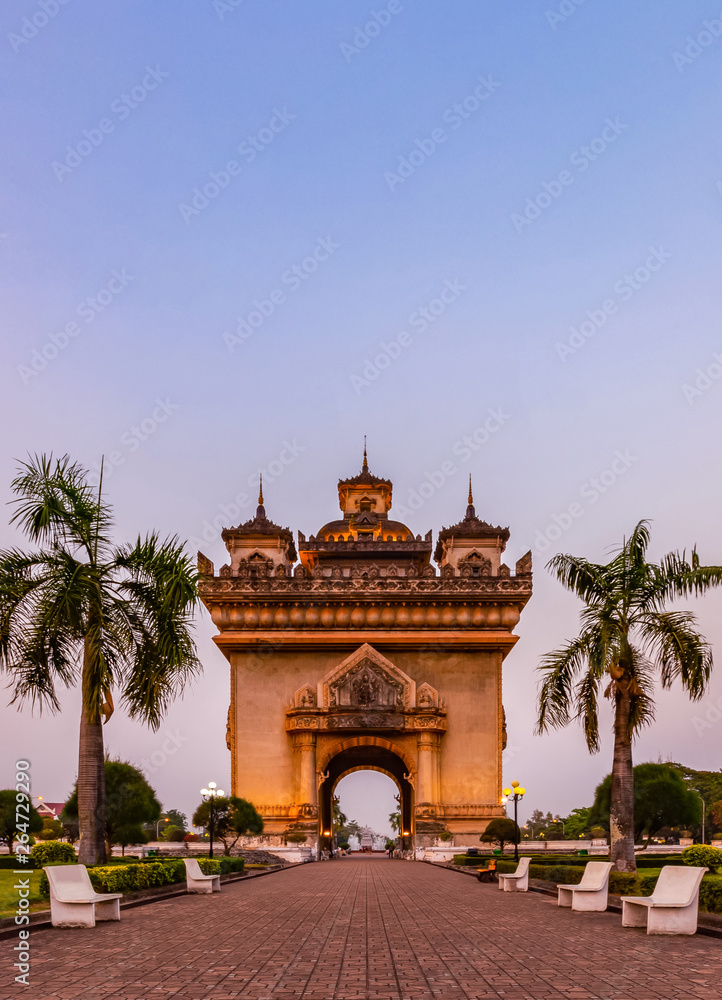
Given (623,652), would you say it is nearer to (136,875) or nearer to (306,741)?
(136,875)

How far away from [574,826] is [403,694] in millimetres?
41419

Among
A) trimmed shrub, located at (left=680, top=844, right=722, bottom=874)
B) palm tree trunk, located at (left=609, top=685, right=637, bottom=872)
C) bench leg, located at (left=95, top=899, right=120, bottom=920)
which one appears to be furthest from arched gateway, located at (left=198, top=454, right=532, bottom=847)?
bench leg, located at (left=95, top=899, right=120, bottom=920)

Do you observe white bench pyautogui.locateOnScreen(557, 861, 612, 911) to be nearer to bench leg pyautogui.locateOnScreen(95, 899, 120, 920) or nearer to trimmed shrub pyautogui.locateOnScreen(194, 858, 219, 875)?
bench leg pyautogui.locateOnScreen(95, 899, 120, 920)

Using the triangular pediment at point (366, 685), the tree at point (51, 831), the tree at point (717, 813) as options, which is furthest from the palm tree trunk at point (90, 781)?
the tree at point (717, 813)

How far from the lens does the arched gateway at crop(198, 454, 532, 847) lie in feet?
152

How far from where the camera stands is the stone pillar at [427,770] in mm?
46000

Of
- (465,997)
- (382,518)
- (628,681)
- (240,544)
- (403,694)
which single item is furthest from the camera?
(382,518)

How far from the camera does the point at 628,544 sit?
21.0 meters

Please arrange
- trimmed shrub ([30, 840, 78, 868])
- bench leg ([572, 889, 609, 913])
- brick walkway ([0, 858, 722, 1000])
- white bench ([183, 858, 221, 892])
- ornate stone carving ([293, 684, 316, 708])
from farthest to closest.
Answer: ornate stone carving ([293, 684, 316, 708]) < white bench ([183, 858, 221, 892]) < trimmed shrub ([30, 840, 78, 868]) < bench leg ([572, 889, 609, 913]) < brick walkway ([0, 858, 722, 1000])

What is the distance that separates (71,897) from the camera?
12680 millimetres

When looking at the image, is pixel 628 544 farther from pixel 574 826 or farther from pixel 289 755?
pixel 574 826

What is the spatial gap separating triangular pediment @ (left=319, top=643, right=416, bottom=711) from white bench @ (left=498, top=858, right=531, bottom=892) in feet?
81.6

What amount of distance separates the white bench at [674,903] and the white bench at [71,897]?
6292 mm

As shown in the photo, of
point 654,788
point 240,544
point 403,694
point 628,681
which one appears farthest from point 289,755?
point 628,681
